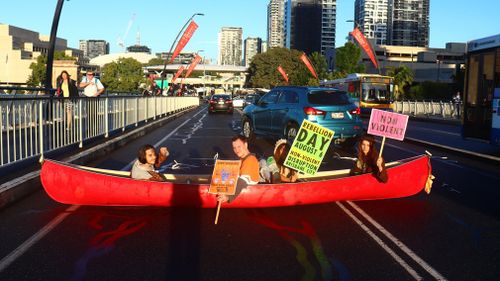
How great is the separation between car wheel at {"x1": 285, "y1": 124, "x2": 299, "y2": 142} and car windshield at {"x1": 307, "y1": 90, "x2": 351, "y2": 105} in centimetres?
84

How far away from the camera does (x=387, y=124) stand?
7906mm

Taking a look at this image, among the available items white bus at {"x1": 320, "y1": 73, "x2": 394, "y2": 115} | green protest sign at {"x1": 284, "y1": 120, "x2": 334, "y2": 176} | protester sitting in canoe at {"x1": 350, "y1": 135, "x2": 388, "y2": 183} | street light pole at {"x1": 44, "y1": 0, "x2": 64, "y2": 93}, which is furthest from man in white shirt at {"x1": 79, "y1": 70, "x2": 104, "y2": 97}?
white bus at {"x1": 320, "y1": 73, "x2": 394, "y2": 115}

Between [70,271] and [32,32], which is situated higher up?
[32,32]

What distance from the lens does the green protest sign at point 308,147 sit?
7.18 meters

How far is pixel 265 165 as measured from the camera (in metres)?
7.73

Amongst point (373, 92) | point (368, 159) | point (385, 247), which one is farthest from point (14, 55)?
point (385, 247)

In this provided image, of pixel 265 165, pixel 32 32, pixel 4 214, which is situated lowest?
pixel 4 214

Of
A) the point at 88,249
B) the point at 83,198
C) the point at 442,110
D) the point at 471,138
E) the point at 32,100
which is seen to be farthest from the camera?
the point at 442,110

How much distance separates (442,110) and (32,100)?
35390mm

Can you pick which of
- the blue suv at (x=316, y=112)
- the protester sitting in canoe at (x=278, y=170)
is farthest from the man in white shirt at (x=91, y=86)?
the protester sitting in canoe at (x=278, y=170)

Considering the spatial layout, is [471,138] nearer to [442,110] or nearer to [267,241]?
[267,241]

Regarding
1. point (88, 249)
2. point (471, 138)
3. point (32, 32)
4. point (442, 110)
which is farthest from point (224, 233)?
point (32, 32)

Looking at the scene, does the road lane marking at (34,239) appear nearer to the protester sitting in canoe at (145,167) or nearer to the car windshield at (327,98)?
the protester sitting in canoe at (145,167)

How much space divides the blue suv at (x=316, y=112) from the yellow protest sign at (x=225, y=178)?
753 centimetres
